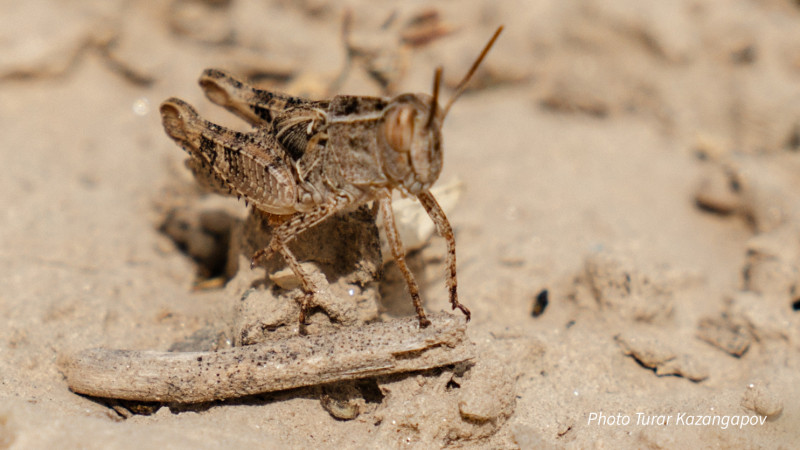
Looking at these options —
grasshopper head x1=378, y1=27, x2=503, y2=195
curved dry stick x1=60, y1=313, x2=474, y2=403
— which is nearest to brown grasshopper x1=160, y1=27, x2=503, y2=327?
grasshopper head x1=378, y1=27, x2=503, y2=195

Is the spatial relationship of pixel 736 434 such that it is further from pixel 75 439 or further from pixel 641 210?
pixel 75 439

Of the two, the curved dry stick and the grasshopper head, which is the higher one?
the grasshopper head

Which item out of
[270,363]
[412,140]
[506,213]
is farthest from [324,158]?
[506,213]

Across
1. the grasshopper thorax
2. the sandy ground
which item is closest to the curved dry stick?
the sandy ground

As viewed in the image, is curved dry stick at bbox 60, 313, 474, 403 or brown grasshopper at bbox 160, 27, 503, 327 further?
brown grasshopper at bbox 160, 27, 503, 327

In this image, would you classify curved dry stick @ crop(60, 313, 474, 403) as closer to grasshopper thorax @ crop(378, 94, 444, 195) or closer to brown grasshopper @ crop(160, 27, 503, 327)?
brown grasshopper @ crop(160, 27, 503, 327)

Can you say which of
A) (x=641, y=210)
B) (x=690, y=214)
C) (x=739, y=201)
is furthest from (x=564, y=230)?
(x=739, y=201)

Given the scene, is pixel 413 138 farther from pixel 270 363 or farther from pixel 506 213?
pixel 506 213
